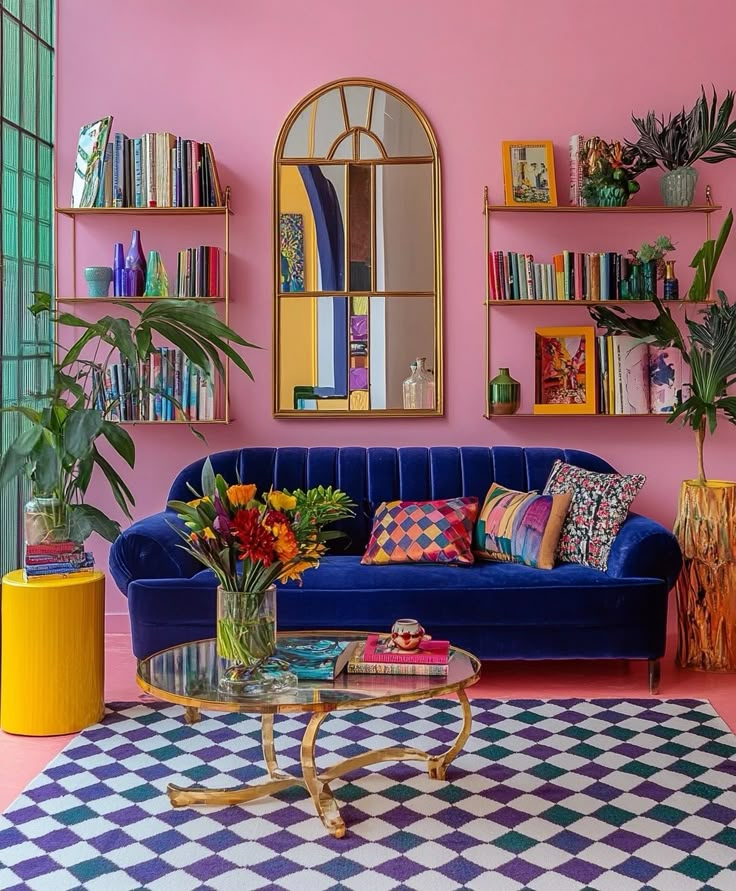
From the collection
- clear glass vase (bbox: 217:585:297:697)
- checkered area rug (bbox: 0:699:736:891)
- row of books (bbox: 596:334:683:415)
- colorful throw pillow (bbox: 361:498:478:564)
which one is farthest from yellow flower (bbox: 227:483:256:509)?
row of books (bbox: 596:334:683:415)

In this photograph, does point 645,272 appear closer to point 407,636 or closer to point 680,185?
point 680,185

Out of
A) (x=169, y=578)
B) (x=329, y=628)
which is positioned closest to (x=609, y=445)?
(x=329, y=628)

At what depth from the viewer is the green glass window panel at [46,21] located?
4.58m

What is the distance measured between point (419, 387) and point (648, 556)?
1.39 m

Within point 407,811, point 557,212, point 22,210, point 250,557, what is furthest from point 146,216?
point 407,811

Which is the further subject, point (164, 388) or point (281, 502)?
point (164, 388)

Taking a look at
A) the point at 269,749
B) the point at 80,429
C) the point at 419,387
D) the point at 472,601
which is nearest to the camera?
the point at 269,749

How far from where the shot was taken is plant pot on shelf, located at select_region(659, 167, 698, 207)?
4500 mm

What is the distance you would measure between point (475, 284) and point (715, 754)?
7.84ft

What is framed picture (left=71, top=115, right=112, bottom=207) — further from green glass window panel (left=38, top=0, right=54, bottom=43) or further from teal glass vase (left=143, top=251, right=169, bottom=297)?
green glass window panel (left=38, top=0, right=54, bottom=43)

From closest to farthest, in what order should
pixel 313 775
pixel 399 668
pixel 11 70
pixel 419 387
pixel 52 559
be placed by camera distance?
pixel 313 775
pixel 399 668
pixel 52 559
pixel 11 70
pixel 419 387

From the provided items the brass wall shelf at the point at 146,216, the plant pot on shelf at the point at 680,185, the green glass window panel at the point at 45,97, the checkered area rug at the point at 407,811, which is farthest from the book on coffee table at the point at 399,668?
the green glass window panel at the point at 45,97

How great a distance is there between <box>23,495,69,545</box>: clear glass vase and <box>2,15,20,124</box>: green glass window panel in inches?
68.9

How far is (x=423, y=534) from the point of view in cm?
409
